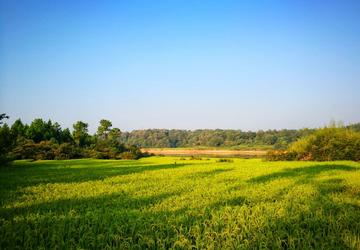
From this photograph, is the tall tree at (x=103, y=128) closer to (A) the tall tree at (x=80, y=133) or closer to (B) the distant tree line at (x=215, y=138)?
(A) the tall tree at (x=80, y=133)

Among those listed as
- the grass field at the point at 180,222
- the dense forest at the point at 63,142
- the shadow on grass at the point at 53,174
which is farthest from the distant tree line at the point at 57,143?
the grass field at the point at 180,222

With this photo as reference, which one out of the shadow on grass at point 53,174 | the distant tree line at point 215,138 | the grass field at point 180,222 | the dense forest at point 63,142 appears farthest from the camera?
the distant tree line at point 215,138

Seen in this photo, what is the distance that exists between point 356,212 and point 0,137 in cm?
3007

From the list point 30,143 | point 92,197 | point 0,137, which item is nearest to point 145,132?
point 30,143

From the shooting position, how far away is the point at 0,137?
28312mm

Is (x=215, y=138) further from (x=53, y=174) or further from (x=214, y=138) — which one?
(x=53, y=174)

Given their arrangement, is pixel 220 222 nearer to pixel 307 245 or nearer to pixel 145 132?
pixel 307 245

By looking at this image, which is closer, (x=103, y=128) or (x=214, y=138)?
(x=103, y=128)

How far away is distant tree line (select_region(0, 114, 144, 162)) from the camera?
120 feet

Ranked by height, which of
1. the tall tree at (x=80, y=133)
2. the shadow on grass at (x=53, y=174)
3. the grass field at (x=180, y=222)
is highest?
the tall tree at (x=80, y=133)

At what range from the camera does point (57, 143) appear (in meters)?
50.1

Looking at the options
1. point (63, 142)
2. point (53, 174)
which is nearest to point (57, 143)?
point (63, 142)

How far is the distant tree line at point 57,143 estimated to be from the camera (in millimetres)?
36425

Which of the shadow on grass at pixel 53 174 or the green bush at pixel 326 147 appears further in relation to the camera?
the green bush at pixel 326 147
